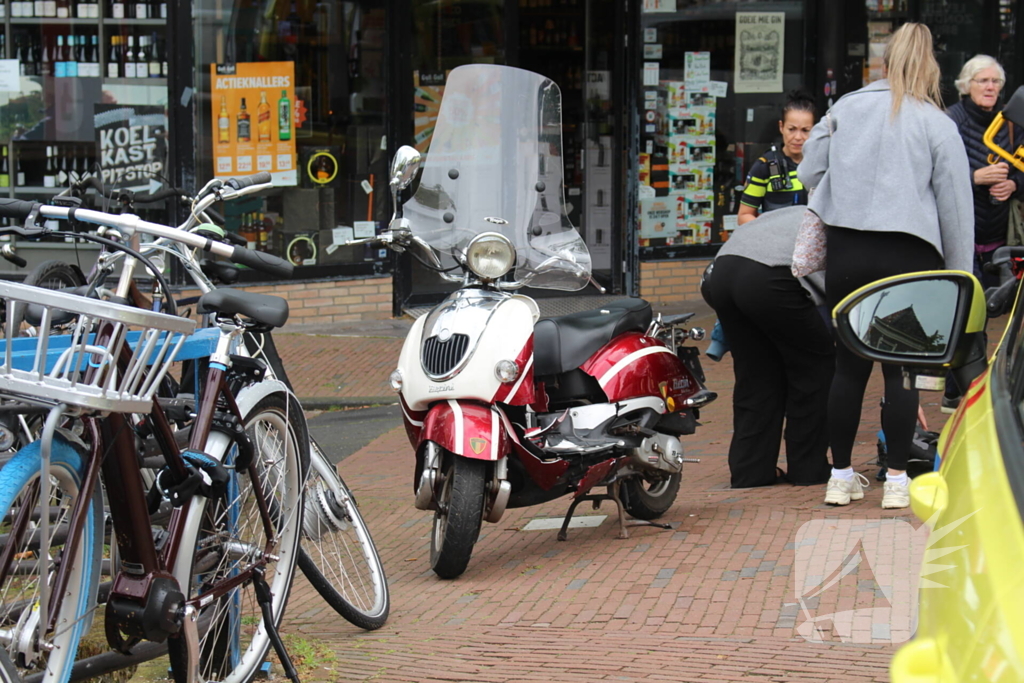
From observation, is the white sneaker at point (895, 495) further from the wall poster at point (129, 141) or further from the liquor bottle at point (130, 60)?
the liquor bottle at point (130, 60)

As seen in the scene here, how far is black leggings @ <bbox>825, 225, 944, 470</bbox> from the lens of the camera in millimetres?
5383

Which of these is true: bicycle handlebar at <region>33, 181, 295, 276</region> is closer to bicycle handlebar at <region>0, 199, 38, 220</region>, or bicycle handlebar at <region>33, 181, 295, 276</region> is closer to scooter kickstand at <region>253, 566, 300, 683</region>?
bicycle handlebar at <region>0, 199, 38, 220</region>

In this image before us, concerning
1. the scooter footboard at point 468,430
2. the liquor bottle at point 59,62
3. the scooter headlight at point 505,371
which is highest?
the liquor bottle at point 59,62

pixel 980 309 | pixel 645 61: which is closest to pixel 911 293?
pixel 980 309

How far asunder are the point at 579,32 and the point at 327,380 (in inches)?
190

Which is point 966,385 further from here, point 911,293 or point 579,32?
point 579,32

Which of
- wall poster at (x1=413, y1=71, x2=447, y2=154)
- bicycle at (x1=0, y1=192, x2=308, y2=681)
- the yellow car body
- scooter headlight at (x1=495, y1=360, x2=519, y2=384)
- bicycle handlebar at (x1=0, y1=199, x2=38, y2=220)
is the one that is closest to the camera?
the yellow car body

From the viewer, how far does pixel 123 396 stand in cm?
283

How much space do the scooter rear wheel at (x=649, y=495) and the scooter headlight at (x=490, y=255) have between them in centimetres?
113

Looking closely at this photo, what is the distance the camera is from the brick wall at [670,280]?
41.8 feet

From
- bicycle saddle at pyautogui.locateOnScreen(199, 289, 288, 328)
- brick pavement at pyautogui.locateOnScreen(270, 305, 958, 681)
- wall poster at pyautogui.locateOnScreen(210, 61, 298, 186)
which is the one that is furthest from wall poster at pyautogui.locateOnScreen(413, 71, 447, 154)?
bicycle saddle at pyautogui.locateOnScreen(199, 289, 288, 328)

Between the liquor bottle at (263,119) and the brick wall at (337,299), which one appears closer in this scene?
the liquor bottle at (263,119)

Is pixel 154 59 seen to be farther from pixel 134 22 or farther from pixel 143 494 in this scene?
pixel 143 494

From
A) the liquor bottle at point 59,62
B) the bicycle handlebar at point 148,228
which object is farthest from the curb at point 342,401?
the bicycle handlebar at point 148,228
